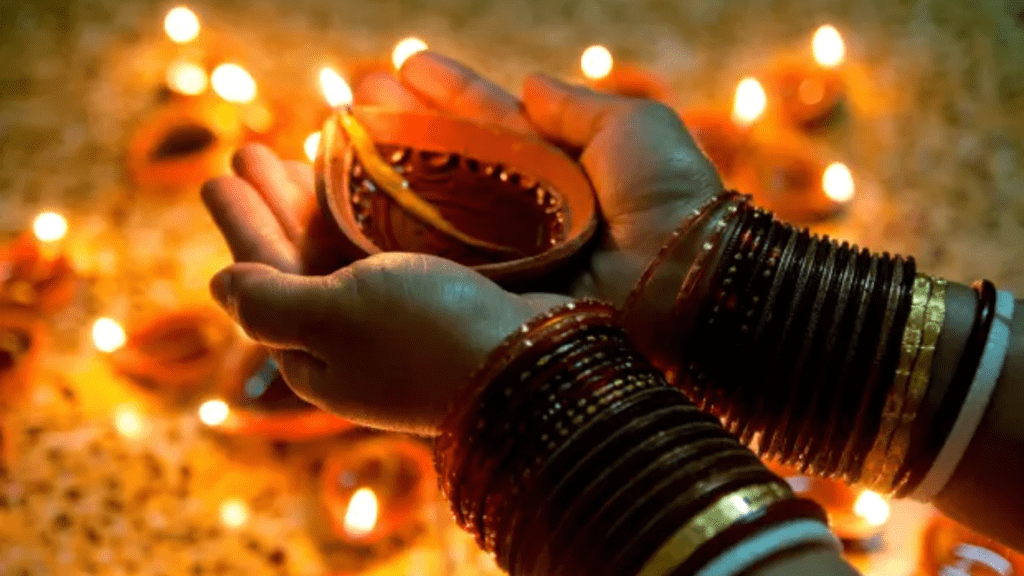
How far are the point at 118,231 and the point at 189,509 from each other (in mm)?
443

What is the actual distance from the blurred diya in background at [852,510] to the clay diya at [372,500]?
382mm

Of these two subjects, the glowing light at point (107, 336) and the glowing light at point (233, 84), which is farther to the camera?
the glowing light at point (233, 84)

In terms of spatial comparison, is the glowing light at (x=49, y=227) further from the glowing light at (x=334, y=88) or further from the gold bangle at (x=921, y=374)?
the gold bangle at (x=921, y=374)

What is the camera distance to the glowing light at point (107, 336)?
1.15 m

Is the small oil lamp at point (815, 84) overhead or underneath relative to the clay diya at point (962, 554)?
overhead

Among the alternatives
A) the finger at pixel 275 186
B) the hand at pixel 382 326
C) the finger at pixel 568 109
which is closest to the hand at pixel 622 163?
the finger at pixel 568 109

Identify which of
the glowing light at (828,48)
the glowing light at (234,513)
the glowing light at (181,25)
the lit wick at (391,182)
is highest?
the glowing light at (828,48)

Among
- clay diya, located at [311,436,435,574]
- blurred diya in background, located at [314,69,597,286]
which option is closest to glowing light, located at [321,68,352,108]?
blurred diya in background, located at [314,69,597,286]

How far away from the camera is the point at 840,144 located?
1.42 meters

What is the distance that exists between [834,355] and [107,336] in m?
0.82

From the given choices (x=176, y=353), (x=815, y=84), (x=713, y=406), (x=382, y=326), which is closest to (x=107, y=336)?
(x=176, y=353)

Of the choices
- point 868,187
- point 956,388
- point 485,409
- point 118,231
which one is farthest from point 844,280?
point 118,231

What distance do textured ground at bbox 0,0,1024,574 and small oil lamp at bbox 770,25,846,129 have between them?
1.6 inches

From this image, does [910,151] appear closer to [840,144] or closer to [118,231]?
[840,144]
